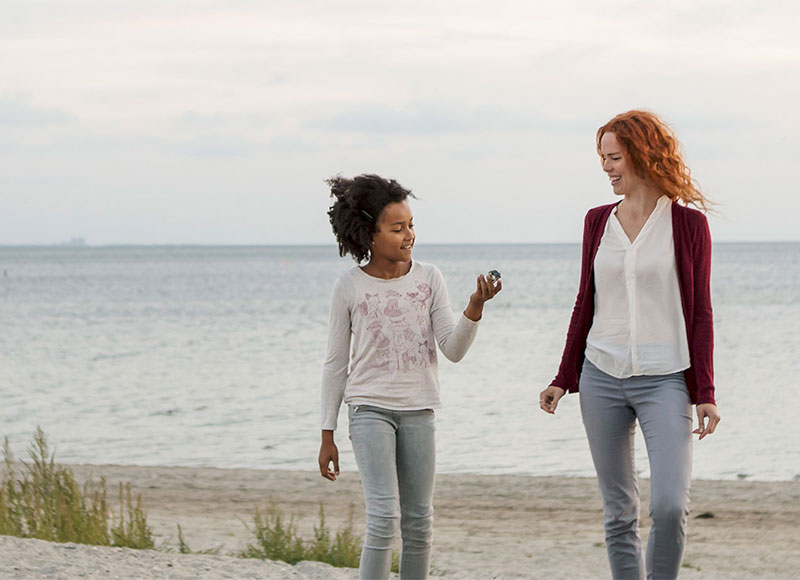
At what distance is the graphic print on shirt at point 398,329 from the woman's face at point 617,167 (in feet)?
2.80

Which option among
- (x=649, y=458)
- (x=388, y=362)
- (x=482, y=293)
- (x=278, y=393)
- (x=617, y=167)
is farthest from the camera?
(x=278, y=393)

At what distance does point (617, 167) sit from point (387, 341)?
107cm

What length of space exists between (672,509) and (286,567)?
2638mm

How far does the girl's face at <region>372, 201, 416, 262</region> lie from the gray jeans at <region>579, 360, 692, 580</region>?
2.67 ft

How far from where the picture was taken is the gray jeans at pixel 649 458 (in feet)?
12.6

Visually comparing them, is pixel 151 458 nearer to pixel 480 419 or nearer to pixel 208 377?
pixel 480 419

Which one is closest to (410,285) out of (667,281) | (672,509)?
(667,281)

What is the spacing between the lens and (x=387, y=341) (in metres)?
4.21

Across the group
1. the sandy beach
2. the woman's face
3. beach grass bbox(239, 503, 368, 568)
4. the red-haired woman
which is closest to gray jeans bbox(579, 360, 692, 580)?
the red-haired woman

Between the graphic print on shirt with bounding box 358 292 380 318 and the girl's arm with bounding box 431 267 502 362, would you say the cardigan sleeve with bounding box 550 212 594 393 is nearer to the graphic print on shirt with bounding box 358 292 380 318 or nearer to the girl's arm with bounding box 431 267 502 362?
the girl's arm with bounding box 431 267 502 362

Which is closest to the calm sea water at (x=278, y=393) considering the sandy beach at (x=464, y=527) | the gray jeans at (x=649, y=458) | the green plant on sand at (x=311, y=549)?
Result: the sandy beach at (x=464, y=527)

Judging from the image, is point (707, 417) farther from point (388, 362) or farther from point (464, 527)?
point (464, 527)

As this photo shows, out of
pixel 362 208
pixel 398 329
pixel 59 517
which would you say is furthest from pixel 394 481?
pixel 59 517

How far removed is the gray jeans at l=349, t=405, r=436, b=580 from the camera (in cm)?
407
